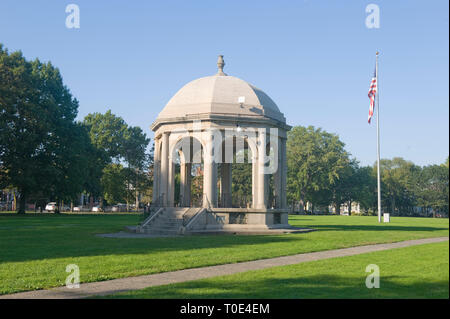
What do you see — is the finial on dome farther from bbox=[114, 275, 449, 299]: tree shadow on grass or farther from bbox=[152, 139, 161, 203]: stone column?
bbox=[114, 275, 449, 299]: tree shadow on grass

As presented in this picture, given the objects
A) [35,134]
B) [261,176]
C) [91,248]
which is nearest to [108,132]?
[35,134]

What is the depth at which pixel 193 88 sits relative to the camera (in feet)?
94.0

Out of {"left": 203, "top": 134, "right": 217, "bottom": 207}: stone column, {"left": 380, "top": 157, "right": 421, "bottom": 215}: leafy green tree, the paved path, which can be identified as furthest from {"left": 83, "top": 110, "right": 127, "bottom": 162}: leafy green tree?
the paved path

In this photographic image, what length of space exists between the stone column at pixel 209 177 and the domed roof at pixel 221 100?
6.96 feet

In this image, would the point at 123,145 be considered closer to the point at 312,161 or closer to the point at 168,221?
the point at 312,161

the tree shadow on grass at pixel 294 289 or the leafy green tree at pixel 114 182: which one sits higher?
the leafy green tree at pixel 114 182

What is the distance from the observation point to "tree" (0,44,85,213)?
150ft

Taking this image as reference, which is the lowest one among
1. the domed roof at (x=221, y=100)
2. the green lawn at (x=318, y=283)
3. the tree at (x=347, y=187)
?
the green lawn at (x=318, y=283)

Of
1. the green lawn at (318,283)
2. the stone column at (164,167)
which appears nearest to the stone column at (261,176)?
the stone column at (164,167)

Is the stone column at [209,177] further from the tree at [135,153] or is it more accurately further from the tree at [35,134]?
the tree at [135,153]

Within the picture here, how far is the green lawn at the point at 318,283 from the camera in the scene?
8.34 metres

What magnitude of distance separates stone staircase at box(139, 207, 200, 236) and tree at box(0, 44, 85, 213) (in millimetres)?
24784

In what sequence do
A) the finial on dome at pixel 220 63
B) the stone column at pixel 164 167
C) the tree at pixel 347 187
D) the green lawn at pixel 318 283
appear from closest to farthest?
the green lawn at pixel 318 283 → the stone column at pixel 164 167 → the finial on dome at pixel 220 63 → the tree at pixel 347 187
